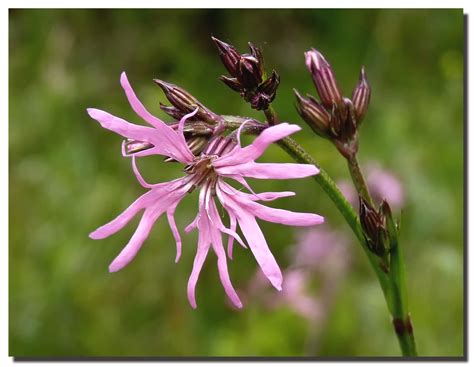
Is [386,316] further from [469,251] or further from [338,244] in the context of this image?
[469,251]

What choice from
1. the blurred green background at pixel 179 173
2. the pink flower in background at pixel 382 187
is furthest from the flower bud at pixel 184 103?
the blurred green background at pixel 179 173

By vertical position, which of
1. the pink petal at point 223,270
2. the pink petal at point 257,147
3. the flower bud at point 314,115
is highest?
the flower bud at point 314,115

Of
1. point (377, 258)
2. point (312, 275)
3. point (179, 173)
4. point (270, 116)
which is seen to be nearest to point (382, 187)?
point (312, 275)

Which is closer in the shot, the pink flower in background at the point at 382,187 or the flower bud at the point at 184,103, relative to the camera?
the flower bud at the point at 184,103

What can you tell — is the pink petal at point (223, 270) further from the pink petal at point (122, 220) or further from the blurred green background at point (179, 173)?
the blurred green background at point (179, 173)

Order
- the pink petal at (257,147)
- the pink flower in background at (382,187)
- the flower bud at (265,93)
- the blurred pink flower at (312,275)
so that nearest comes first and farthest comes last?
the pink petal at (257,147)
the flower bud at (265,93)
the pink flower in background at (382,187)
the blurred pink flower at (312,275)
